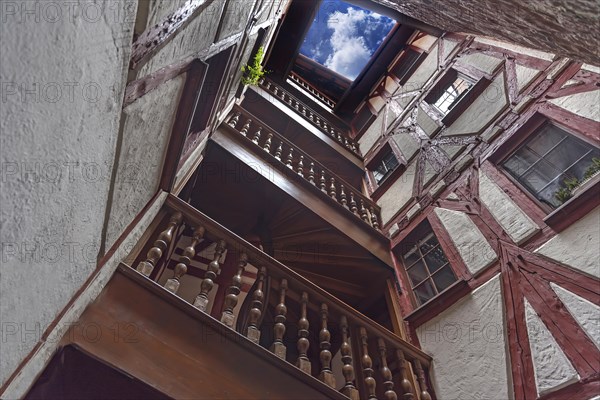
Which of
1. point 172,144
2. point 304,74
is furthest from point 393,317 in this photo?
point 304,74

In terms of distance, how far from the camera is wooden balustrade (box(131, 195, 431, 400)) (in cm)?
245

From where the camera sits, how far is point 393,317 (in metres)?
4.32

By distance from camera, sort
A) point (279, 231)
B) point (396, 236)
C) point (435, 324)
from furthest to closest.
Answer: point (396, 236) → point (279, 231) → point (435, 324)

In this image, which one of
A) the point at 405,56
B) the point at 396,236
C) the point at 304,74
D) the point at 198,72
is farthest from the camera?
the point at 304,74

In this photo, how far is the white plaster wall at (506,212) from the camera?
3.64 metres

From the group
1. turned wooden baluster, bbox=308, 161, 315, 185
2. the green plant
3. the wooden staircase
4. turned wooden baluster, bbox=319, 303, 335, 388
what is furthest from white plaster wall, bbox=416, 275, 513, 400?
the green plant

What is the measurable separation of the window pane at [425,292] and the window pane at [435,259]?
18cm

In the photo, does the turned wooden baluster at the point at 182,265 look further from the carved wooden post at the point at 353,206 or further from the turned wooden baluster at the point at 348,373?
the carved wooden post at the point at 353,206

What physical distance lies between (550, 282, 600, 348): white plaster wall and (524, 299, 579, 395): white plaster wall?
23 cm

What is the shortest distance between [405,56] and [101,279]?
9648mm

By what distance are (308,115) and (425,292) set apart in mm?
5295

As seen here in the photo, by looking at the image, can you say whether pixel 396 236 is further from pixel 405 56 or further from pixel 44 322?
Result: pixel 405 56

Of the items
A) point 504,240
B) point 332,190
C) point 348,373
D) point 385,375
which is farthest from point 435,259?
point 348,373

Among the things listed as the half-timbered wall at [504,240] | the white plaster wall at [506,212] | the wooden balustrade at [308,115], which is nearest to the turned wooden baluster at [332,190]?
the half-timbered wall at [504,240]
